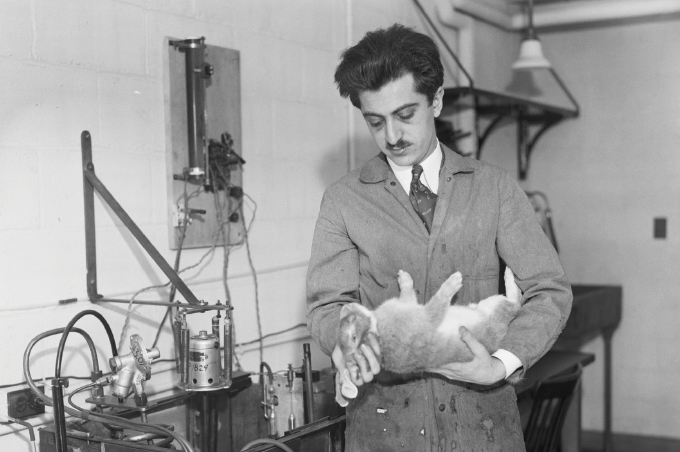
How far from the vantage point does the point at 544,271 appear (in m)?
1.82

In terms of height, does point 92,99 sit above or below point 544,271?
above

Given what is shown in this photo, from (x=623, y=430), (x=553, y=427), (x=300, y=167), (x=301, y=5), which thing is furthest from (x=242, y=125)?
(x=623, y=430)

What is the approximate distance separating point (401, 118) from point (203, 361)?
85cm

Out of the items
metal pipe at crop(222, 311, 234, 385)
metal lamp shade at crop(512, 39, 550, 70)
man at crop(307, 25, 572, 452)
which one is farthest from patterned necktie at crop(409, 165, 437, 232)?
metal lamp shade at crop(512, 39, 550, 70)

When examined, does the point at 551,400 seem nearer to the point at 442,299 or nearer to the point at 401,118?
the point at 442,299

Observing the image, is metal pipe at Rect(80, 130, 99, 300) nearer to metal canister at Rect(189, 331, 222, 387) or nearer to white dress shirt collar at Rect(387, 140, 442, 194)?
metal canister at Rect(189, 331, 222, 387)

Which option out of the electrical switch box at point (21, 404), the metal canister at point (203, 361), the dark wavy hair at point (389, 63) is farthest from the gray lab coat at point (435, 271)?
the electrical switch box at point (21, 404)

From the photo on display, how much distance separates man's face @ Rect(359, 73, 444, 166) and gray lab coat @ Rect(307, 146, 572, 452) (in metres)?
0.08

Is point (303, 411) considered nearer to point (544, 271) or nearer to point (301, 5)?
point (544, 271)

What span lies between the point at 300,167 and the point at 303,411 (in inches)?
39.8

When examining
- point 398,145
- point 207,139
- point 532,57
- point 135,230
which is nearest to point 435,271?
point 398,145

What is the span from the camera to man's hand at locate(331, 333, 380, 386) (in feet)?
5.44

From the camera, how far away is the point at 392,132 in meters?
1.85

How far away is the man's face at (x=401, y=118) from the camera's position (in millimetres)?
1825
